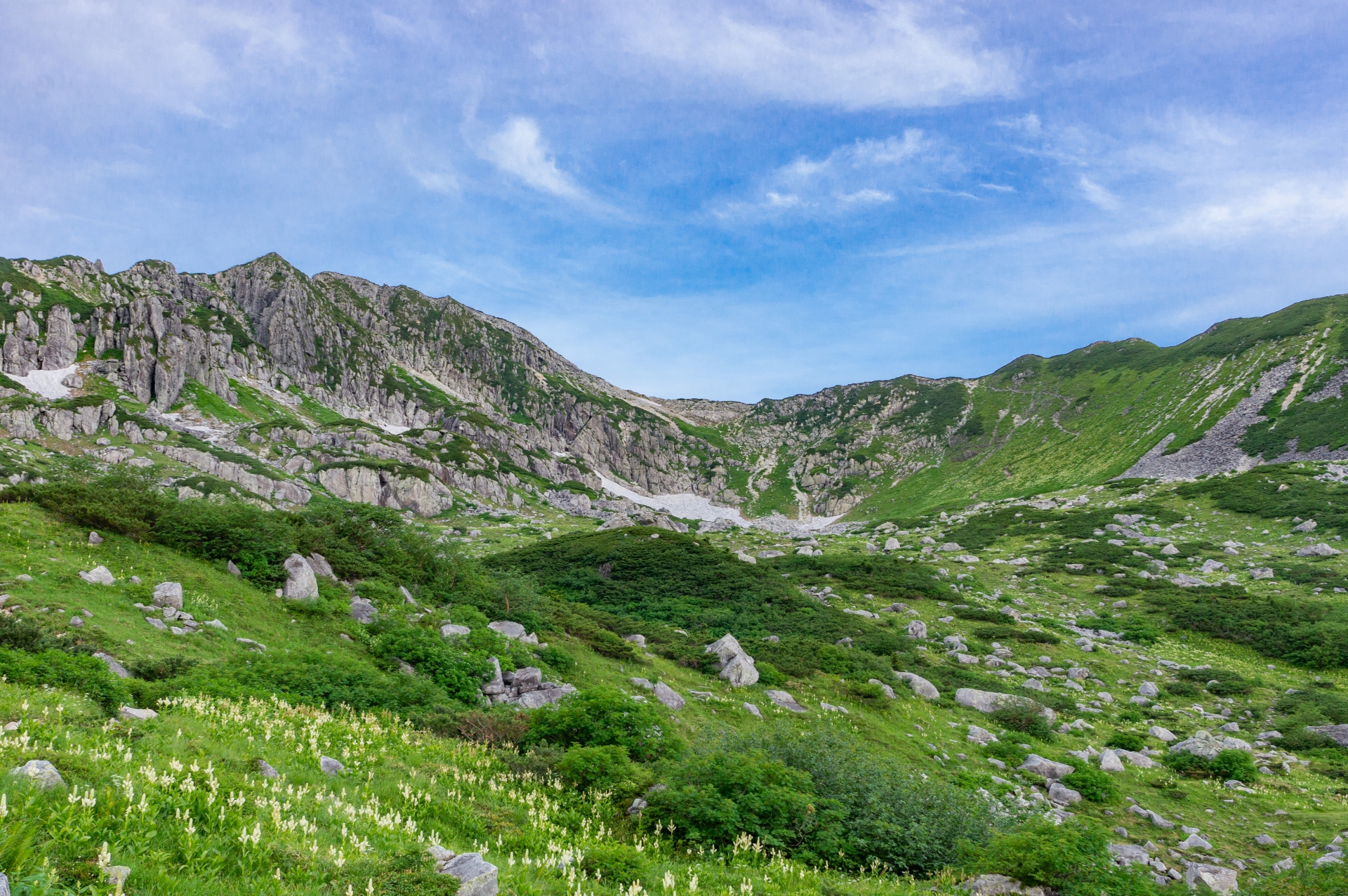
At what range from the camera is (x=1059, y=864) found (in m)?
10.6

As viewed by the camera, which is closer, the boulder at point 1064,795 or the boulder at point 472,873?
the boulder at point 472,873

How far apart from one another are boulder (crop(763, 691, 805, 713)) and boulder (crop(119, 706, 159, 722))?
66.6 ft

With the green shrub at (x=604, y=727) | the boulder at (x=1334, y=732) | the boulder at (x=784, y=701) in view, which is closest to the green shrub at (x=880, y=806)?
the green shrub at (x=604, y=727)

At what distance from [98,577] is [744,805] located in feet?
63.3

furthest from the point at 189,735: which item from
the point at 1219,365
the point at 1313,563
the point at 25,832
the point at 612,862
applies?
the point at 1219,365

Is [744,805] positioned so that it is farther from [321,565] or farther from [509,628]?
[321,565]

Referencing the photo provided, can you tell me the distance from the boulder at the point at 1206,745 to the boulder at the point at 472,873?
26965 mm

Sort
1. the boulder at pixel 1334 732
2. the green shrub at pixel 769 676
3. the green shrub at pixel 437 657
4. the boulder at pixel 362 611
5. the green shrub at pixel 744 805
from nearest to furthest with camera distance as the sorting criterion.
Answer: the green shrub at pixel 744 805 < the green shrub at pixel 437 657 < the boulder at pixel 362 611 < the boulder at pixel 1334 732 < the green shrub at pixel 769 676

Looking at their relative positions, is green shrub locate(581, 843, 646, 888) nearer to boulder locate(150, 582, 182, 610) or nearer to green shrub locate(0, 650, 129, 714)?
green shrub locate(0, 650, 129, 714)

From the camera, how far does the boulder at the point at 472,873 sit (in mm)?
6473

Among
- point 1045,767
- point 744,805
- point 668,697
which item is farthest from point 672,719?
point 1045,767

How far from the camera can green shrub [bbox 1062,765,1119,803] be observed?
19078mm

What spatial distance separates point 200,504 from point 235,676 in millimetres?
12182

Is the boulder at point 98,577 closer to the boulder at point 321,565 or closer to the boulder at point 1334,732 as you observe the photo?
the boulder at point 321,565
